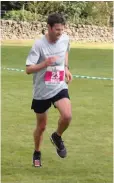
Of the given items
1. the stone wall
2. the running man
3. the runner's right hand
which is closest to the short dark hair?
the running man

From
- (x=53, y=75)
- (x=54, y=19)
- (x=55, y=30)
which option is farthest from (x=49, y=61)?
(x=54, y=19)

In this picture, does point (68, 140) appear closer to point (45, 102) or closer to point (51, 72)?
point (45, 102)

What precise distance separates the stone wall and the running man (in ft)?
132

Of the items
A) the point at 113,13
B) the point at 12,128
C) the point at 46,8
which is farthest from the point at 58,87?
the point at 113,13

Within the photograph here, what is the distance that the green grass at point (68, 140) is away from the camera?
6.93m

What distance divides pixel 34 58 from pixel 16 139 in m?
2.29

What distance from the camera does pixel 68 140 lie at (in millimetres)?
9047

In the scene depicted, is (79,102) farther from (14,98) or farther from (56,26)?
(56,26)

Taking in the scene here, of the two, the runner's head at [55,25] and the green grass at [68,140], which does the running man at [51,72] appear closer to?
the runner's head at [55,25]

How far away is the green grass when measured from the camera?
22.7ft

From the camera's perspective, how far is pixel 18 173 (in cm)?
696

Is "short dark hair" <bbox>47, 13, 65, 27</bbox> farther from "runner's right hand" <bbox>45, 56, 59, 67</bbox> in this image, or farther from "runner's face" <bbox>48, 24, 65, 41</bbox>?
"runner's right hand" <bbox>45, 56, 59, 67</bbox>

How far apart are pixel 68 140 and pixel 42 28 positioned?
128ft

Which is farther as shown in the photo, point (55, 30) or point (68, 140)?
point (68, 140)
